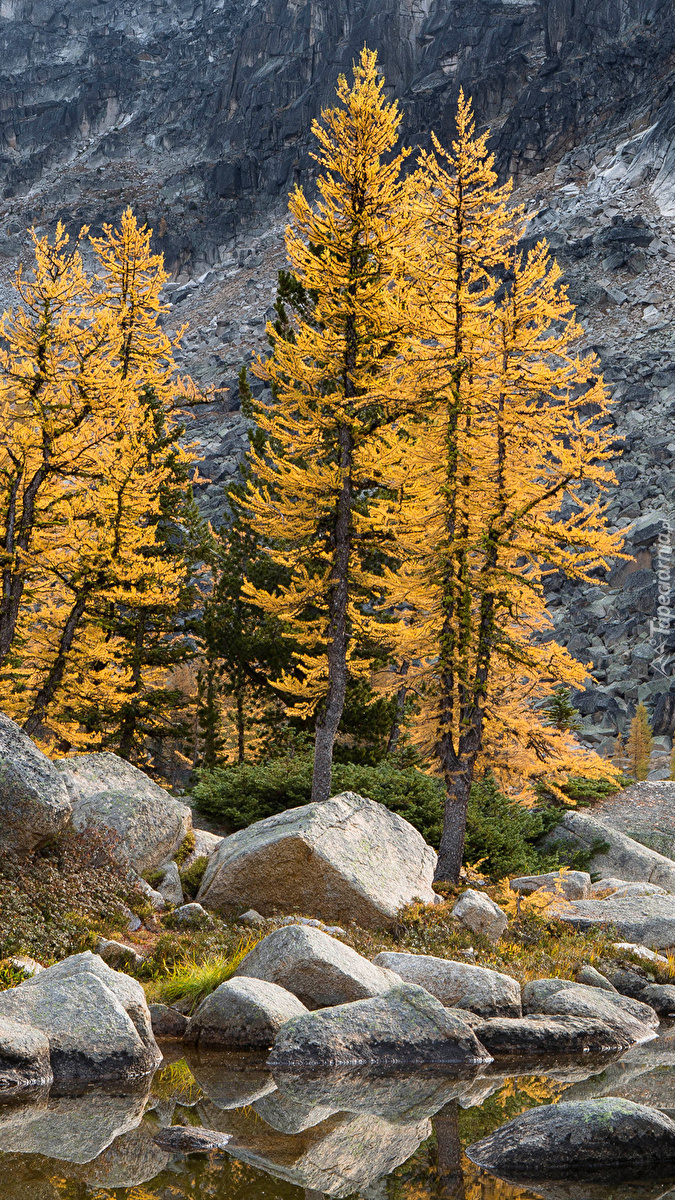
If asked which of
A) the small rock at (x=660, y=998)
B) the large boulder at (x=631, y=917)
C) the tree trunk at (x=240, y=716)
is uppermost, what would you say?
the tree trunk at (x=240, y=716)

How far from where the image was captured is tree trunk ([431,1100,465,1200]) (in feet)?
16.2

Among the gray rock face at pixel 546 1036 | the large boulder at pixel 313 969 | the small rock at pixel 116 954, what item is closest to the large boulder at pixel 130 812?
the small rock at pixel 116 954

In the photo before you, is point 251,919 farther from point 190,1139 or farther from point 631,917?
point 631,917

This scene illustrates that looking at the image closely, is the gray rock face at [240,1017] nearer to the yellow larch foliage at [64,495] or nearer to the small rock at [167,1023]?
the small rock at [167,1023]

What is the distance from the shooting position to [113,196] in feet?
478

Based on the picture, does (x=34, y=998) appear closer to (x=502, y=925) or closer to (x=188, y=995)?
(x=188, y=995)

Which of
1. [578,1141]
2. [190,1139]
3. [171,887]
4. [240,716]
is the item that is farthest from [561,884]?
[240,716]

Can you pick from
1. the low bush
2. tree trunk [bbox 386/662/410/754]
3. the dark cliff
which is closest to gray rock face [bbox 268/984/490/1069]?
the low bush

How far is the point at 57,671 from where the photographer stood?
1705 cm

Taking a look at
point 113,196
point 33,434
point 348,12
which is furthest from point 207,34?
point 33,434

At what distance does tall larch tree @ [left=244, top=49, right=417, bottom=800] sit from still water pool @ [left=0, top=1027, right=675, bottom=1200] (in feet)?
26.1

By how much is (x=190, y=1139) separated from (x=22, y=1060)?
1728 millimetres

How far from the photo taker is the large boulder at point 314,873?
1134 centimetres

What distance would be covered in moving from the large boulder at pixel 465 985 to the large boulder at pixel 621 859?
9.90 m
